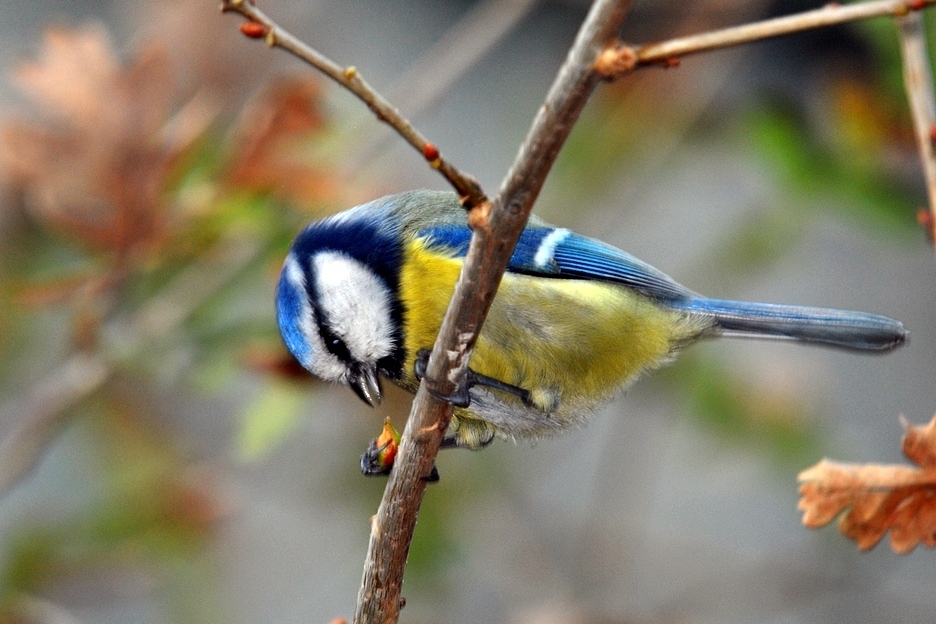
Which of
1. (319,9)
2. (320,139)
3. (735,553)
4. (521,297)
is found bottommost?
(735,553)

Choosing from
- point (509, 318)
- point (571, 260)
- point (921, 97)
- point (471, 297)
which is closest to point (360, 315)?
point (509, 318)

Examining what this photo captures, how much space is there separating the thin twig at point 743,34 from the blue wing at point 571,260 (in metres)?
0.60

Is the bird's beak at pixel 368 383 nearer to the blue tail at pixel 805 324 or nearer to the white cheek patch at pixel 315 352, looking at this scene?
the white cheek patch at pixel 315 352

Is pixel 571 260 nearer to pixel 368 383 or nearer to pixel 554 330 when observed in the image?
pixel 554 330

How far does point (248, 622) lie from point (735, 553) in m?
1.30

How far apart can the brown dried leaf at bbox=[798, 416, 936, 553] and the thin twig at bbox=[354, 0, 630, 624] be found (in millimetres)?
328

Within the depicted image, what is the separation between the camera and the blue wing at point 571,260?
124 cm

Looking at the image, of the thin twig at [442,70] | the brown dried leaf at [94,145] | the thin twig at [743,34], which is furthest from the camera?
the thin twig at [442,70]

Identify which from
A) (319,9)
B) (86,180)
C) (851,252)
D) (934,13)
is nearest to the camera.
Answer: (86,180)

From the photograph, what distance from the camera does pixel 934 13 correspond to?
1.59m

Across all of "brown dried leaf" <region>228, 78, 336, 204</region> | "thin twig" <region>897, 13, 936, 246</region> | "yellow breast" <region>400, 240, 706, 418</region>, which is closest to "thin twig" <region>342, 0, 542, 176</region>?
"brown dried leaf" <region>228, 78, 336, 204</region>

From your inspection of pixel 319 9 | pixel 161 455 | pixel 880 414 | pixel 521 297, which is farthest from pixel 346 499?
pixel 880 414

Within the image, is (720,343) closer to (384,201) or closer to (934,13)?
(934,13)

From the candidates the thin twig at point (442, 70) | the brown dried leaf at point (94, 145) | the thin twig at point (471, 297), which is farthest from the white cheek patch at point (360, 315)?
the thin twig at point (442, 70)
